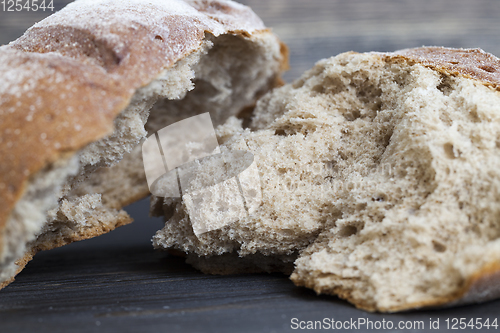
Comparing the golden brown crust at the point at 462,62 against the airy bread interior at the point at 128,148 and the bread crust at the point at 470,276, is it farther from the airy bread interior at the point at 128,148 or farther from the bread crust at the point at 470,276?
the airy bread interior at the point at 128,148

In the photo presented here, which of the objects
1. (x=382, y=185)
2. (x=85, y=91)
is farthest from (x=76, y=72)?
(x=382, y=185)

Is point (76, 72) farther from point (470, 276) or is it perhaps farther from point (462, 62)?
point (462, 62)

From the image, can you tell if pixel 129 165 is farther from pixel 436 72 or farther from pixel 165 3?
pixel 436 72

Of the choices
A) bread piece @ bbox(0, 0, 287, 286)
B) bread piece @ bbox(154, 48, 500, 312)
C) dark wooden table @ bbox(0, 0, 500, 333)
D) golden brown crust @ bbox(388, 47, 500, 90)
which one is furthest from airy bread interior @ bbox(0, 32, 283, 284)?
golden brown crust @ bbox(388, 47, 500, 90)

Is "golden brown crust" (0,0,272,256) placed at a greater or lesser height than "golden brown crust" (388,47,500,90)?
lesser

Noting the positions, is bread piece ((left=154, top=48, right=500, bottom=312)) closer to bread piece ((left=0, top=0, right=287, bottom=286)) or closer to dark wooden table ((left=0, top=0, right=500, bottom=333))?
dark wooden table ((left=0, top=0, right=500, bottom=333))

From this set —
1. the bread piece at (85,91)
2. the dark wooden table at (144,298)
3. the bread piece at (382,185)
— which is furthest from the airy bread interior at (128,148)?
the bread piece at (382,185)

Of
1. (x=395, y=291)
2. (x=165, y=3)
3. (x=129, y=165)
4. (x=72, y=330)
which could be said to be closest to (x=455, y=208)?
(x=395, y=291)
